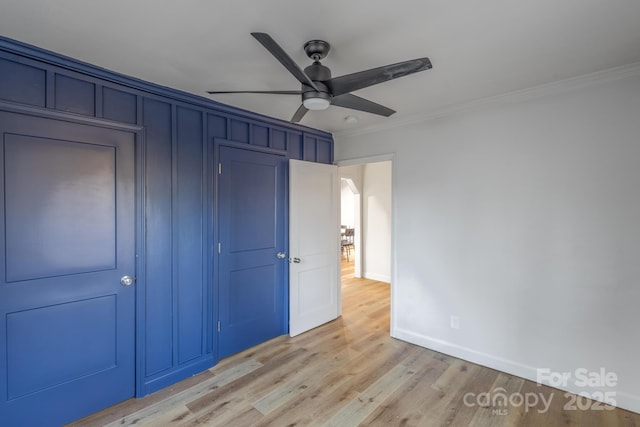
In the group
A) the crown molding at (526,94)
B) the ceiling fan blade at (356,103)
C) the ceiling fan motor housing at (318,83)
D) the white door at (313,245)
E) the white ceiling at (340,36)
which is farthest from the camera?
the white door at (313,245)

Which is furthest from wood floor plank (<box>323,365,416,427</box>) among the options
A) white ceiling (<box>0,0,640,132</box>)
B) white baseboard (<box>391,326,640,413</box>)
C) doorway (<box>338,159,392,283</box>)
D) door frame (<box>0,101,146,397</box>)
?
doorway (<box>338,159,392,283</box>)

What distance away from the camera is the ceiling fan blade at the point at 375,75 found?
5.08 feet

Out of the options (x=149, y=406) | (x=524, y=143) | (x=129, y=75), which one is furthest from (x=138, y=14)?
(x=524, y=143)

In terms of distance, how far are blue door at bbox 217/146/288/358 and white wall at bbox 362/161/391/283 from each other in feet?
9.76

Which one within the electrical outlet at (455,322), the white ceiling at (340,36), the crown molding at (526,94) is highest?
the white ceiling at (340,36)

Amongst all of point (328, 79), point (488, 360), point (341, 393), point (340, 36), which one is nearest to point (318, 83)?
point (328, 79)

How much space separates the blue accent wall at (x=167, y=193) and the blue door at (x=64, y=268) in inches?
4.6

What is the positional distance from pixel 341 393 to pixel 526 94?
2.89 metres

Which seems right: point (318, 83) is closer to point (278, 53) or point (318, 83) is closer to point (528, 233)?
point (278, 53)

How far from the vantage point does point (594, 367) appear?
92.1 inches

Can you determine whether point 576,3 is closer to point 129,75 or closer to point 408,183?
point 408,183

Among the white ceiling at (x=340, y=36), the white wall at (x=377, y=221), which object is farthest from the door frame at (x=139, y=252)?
the white wall at (x=377, y=221)

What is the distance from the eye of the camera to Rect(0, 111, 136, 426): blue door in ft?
6.19

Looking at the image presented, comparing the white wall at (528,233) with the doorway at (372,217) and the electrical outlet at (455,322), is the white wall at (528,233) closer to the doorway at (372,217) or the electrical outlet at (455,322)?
the electrical outlet at (455,322)
